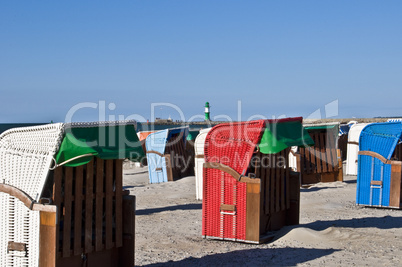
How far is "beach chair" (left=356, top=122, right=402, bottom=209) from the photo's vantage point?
39.5ft

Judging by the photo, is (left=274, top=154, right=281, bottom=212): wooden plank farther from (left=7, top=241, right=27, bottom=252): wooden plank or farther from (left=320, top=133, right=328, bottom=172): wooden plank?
(left=320, top=133, right=328, bottom=172): wooden plank

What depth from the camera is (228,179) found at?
8.59m

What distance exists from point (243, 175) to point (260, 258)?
1.44 meters

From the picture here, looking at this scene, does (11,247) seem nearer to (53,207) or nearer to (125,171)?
(53,207)

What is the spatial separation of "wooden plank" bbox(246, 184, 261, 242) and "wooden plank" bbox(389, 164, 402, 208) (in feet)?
16.7

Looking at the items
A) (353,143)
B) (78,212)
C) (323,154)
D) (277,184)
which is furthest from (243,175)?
(353,143)

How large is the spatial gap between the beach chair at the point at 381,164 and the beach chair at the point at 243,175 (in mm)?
3602

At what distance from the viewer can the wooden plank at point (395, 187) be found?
12.0 metres

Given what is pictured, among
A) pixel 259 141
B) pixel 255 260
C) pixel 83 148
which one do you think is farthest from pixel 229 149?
pixel 83 148

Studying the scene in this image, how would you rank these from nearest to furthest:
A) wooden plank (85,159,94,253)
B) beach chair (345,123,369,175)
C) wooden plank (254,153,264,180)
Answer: wooden plank (85,159,94,253)
wooden plank (254,153,264,180)
beach chair (345,123,369,175)

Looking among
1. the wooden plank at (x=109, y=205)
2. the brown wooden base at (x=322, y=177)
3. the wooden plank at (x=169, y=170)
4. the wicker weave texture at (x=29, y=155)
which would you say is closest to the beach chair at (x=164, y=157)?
the wooden plank at (x=169, y=170)

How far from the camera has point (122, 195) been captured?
250 inches

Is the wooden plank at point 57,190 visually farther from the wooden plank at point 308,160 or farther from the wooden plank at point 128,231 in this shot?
the wooden plank at point 308,160

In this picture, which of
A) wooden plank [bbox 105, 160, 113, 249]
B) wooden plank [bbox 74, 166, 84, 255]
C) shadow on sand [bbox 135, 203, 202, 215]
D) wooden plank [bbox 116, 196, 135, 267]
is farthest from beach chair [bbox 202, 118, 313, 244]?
shadow on sand [bbox 135, 203, 202, 215]
